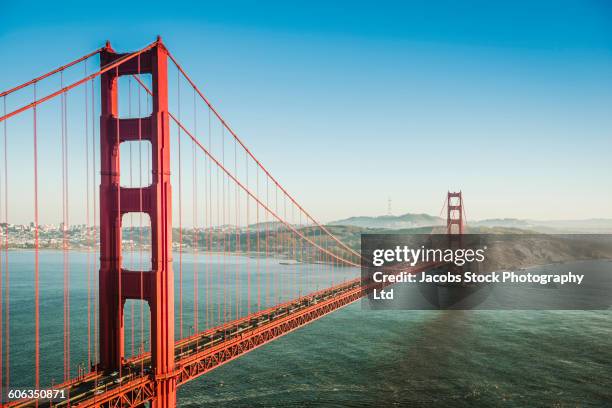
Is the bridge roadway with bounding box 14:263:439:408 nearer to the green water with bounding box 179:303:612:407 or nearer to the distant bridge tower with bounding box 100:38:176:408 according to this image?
the distant bridge tower with bounding box 100:38:176:408

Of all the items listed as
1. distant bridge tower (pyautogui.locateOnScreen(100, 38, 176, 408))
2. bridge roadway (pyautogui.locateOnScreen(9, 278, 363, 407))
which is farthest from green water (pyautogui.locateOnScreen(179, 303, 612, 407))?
distant bridge tower (pyautogui.locateOnScreen(100, 38, 176, 408))

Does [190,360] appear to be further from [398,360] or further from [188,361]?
[398,360]

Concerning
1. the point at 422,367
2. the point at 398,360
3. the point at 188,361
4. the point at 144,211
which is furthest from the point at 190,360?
the point at 398,360

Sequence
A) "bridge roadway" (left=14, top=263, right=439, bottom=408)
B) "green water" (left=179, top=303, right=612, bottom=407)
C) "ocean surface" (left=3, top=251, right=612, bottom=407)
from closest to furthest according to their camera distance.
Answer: "bridge roadway" (left=14, top=263, right=439, bottom=408) → "green water" (left=179, top=303, right=612, bottom=407) → "ocean surface" (left=3, top=251, right=612, bottom=407)

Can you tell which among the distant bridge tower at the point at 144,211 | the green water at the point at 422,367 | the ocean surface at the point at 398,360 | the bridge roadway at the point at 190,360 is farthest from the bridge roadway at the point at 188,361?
the green water at the point at 422,367

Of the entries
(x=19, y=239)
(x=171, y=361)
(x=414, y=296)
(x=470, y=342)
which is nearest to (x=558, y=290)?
(x=414, y=296)

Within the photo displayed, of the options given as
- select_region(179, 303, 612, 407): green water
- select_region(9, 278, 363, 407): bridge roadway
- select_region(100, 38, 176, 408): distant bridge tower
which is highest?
select_region(100, 38, 176, 408): distant bridge tower
